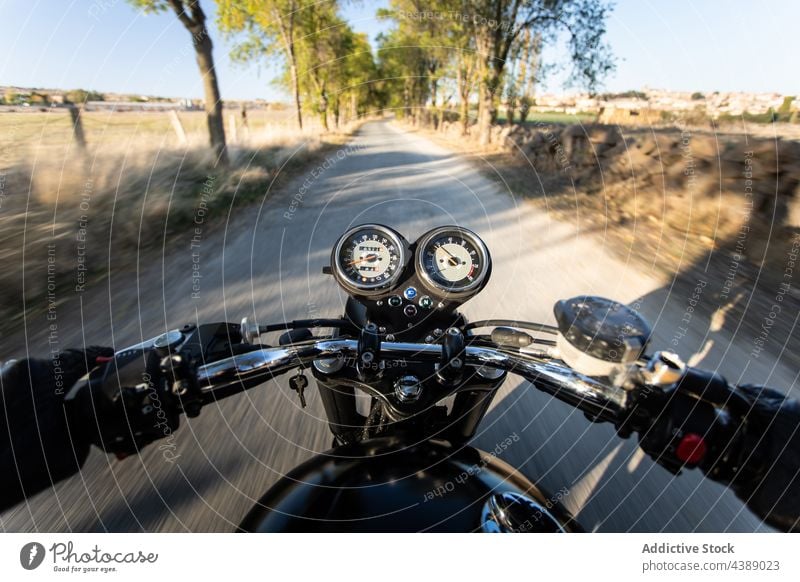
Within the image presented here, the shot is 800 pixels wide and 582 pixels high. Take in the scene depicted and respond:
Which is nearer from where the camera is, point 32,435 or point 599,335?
point 32,435

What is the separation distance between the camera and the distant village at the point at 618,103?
7.14 ft

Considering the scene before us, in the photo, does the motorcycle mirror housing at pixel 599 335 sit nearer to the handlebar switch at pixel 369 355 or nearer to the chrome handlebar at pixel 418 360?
the chrome handlebar at pixel 418 360

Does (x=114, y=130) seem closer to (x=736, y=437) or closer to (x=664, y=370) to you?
(x=664, y=370)

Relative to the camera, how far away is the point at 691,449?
892 millimetres

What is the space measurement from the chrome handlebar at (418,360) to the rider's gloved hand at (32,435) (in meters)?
0.27

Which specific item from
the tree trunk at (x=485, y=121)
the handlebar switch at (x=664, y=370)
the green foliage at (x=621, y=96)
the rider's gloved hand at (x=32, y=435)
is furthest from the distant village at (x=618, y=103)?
the tree trunk at (x=485, y=121)

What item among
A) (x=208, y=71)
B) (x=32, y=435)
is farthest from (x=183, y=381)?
(x=208, y=71)

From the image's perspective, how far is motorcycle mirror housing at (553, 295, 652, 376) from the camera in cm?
92

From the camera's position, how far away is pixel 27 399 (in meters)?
0.82

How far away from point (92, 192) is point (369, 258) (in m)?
4.59

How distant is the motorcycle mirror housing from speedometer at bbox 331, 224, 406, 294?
60 cm

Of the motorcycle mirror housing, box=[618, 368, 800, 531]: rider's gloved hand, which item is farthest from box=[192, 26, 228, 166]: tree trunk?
box=[618, 368, 800, 531]: rider's gloved hand

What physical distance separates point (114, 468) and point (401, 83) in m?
10.9
